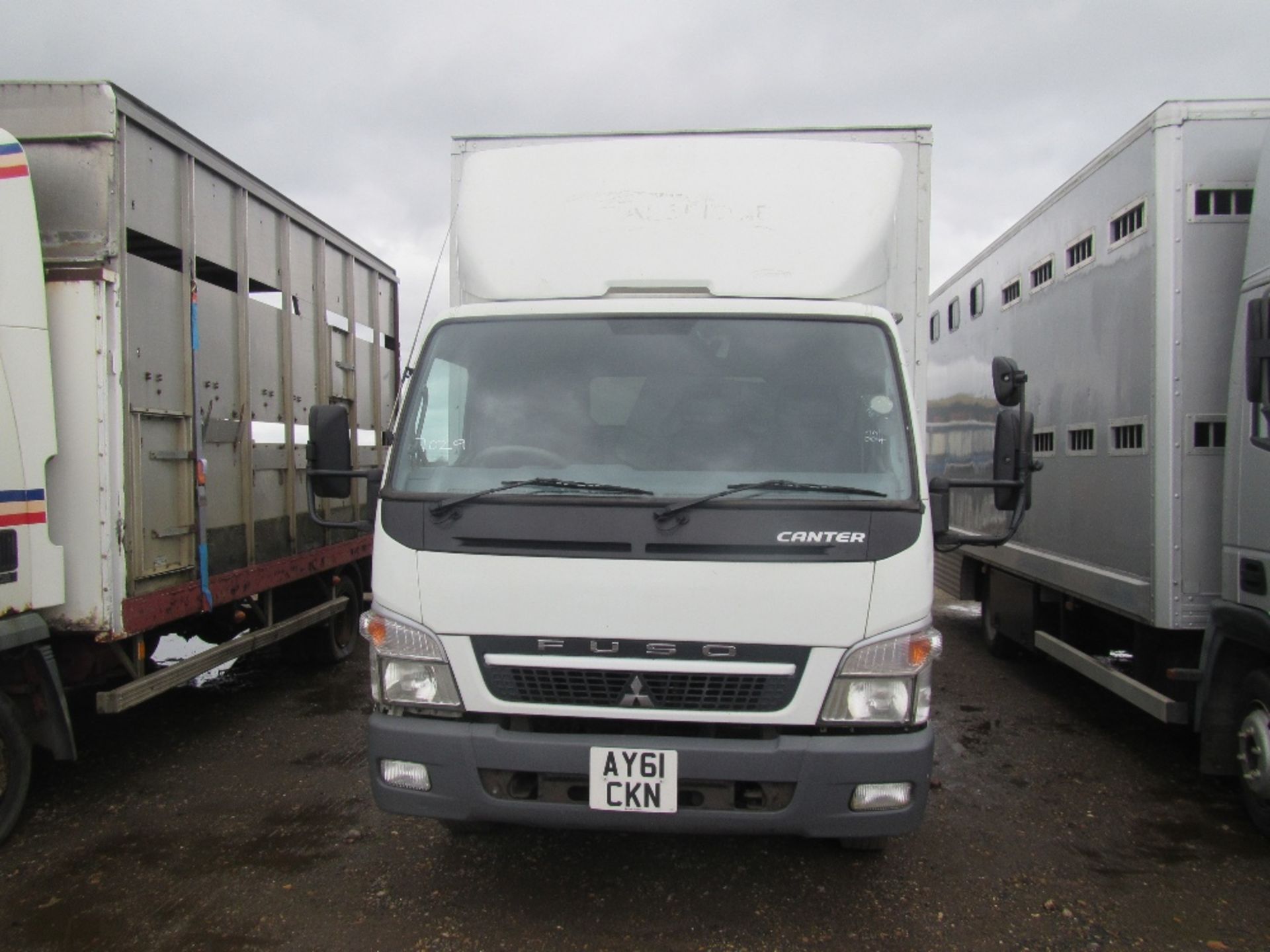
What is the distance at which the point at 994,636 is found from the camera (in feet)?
26.1

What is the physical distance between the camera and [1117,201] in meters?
5.07

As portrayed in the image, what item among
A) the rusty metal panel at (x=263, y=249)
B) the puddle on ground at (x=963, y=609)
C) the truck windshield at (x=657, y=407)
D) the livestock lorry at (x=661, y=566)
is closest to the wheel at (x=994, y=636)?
the puddle on ground at (x=963, y=609)

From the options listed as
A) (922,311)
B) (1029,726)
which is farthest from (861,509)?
(1029,726)

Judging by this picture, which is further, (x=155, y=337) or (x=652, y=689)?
(x=155, y=337)

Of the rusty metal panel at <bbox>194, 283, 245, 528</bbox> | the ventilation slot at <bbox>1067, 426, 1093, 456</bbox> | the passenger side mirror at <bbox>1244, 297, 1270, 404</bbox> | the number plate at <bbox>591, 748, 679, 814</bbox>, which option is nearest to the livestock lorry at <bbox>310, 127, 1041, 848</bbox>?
the number plate at <bbox>591, 748, 679, 814</bbox>

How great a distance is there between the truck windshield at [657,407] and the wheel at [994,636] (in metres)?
4.93

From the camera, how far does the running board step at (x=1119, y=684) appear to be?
180 inches

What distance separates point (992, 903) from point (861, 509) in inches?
66.8

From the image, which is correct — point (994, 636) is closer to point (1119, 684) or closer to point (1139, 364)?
point (1119, 684)

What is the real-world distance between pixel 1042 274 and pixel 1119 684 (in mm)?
2891

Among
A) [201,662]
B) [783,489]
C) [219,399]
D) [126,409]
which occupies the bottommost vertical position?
[201,662]

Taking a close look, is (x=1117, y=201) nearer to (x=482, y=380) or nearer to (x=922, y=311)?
(x=922, y=311)

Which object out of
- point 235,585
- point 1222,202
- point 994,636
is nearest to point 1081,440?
point 1222,202

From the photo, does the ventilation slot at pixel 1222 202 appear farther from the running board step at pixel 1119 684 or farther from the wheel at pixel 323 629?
the wheel at pixel 323 629
